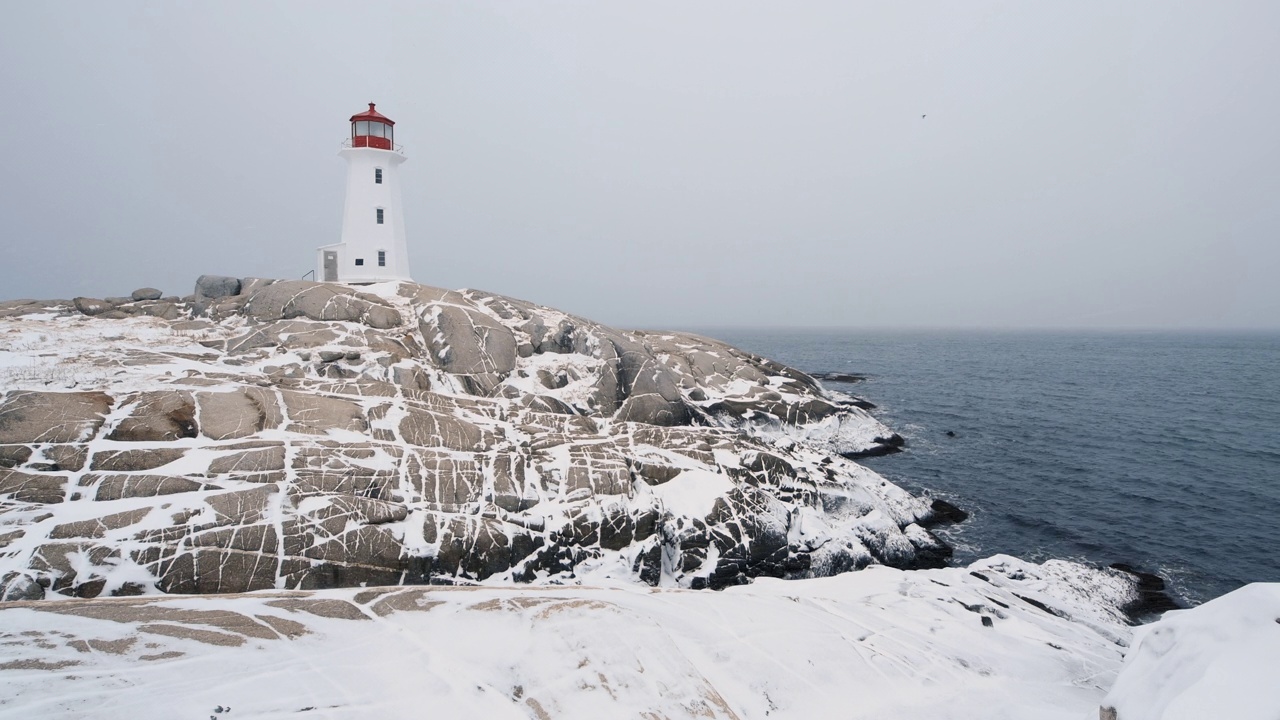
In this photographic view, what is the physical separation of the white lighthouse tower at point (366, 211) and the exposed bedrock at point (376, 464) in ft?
19.1

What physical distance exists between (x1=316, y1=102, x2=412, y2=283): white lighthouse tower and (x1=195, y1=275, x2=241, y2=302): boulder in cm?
547

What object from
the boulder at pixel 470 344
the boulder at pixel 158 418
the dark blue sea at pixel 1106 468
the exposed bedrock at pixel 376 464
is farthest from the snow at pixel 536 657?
the boulder at pixel 470 344

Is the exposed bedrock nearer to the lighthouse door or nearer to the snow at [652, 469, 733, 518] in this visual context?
the snow at [652, 469, 733, 518]

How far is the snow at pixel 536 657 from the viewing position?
905cm

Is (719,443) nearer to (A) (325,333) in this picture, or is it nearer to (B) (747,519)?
(B) (747,519)

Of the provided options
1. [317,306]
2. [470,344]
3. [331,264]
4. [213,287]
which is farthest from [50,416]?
[331,264]

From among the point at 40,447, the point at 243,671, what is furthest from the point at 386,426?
the point at 243,671

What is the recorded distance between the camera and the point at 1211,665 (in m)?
6.92

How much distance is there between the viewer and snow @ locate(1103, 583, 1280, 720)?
253 inches

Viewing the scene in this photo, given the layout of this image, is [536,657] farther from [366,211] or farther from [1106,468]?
[1106,468]

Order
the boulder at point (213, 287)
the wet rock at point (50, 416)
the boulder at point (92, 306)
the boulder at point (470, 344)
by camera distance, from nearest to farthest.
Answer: the wet rock at point (50, 416) → the boulder at point (470, 344) → the boulder at point (92, 306) → the boulder at point (213, 287)

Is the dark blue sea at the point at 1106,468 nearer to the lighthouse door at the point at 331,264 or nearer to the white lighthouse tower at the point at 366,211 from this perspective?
the white lighthouse tower at the point at 366,211

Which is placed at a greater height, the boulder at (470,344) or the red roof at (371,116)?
the red roof at (371,116)

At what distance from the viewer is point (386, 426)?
842 inches
